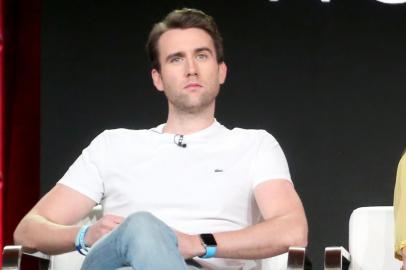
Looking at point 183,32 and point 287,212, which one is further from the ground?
point 183,32

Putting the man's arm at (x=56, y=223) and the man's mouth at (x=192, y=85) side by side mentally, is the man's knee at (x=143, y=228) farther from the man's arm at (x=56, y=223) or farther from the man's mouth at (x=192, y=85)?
the man's mouth at (x=192, y=85)

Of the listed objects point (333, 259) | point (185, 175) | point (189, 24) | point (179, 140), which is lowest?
point (333, 259)

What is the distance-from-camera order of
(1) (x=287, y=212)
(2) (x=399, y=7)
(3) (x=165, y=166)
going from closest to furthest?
(1) (x=287, y=212) < (3) (x=165, y=166) < (2) (x=399, y=7)

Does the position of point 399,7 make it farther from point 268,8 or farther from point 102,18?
point 102,18

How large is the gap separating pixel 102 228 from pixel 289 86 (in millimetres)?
1554

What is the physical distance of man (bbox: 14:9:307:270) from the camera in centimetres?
295

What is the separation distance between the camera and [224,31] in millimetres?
4242

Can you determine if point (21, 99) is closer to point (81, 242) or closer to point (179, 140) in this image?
point (179, 140)

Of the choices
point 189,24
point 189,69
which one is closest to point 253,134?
point 189,69

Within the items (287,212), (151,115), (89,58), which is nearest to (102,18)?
(89,58)

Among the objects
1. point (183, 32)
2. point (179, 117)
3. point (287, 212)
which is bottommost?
point (287, 212)

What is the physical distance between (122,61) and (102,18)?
0.23 m

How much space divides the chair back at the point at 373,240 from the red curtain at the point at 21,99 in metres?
1.80

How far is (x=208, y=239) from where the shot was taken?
2.90 metres
